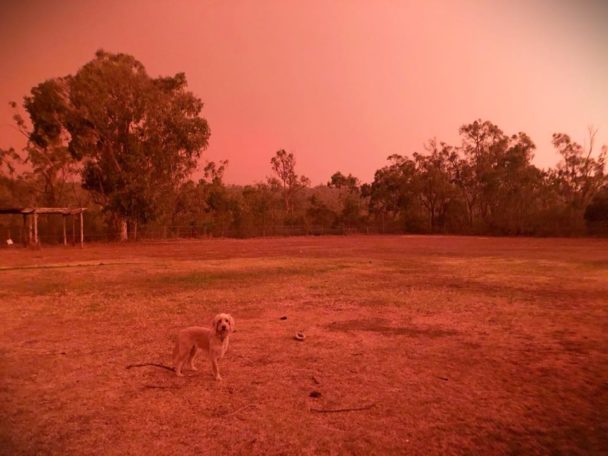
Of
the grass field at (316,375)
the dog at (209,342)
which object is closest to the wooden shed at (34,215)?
the grass field at (316,375)

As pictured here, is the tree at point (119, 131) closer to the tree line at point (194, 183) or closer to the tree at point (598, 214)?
the tree line at point (194, 183)

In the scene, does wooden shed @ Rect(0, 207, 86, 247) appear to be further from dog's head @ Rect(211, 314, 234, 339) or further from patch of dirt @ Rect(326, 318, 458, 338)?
dog's head @ Rect(211, 314, 234, 339)

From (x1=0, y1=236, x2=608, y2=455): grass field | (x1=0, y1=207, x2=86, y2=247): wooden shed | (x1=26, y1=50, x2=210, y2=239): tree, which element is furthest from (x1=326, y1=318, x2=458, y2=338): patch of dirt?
(x1=26, y1=50, x2=210, y2=239): tree

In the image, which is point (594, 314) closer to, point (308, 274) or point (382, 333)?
point (382, 333)

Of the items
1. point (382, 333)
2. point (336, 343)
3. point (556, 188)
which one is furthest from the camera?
point (556, 188)

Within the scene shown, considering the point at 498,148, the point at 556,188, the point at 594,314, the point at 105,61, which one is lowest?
the point at 594,314

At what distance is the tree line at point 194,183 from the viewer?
39594 mm

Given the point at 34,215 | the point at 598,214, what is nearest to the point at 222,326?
the point at 34,215

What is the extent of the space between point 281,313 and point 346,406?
460cm

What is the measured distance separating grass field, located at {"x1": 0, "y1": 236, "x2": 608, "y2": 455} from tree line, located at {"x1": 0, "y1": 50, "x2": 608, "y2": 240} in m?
Answer: 31.9

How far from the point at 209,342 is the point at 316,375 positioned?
1.26 meters

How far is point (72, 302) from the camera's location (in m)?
10.0

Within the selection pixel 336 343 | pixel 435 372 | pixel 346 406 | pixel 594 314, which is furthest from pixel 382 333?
pixel 594 314

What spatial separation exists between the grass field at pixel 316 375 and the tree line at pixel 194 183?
31.9 m
